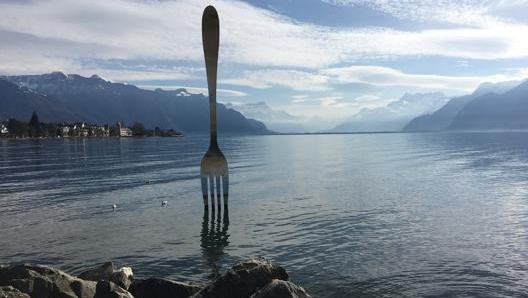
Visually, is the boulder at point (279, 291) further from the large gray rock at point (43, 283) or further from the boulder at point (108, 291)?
the large gray rock at point (43, 283)

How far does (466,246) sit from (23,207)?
40.3 metres

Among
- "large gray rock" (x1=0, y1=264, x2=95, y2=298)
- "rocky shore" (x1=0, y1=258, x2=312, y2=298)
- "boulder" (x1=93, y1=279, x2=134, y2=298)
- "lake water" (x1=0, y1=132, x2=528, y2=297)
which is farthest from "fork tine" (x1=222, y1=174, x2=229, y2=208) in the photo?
"boulder" (x1=93, y1=279, x2=134, y2=298)

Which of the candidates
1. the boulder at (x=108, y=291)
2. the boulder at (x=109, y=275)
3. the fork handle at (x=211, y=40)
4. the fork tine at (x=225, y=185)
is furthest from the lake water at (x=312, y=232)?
the fork handle at (x=211, y=40)

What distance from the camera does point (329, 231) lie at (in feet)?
110

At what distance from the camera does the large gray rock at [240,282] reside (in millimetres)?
16312

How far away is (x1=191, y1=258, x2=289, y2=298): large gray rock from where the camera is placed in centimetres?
1631

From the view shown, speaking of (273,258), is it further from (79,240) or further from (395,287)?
(79,240)

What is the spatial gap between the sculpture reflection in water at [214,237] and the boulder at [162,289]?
18.5ft

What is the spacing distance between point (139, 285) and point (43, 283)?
11.3 ft

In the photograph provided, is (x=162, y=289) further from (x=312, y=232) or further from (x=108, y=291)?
(x=312, y=232)

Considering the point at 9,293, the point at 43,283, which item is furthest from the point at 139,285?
the point at 9,293

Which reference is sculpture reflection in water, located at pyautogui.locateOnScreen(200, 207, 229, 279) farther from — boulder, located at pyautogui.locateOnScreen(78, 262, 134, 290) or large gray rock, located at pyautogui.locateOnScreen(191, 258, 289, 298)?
large gray rock, located at pyautogui.locateOnScreen(191, 258, 289, 298)

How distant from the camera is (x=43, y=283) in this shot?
57.5ft

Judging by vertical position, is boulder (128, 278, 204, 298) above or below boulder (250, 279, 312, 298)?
below
